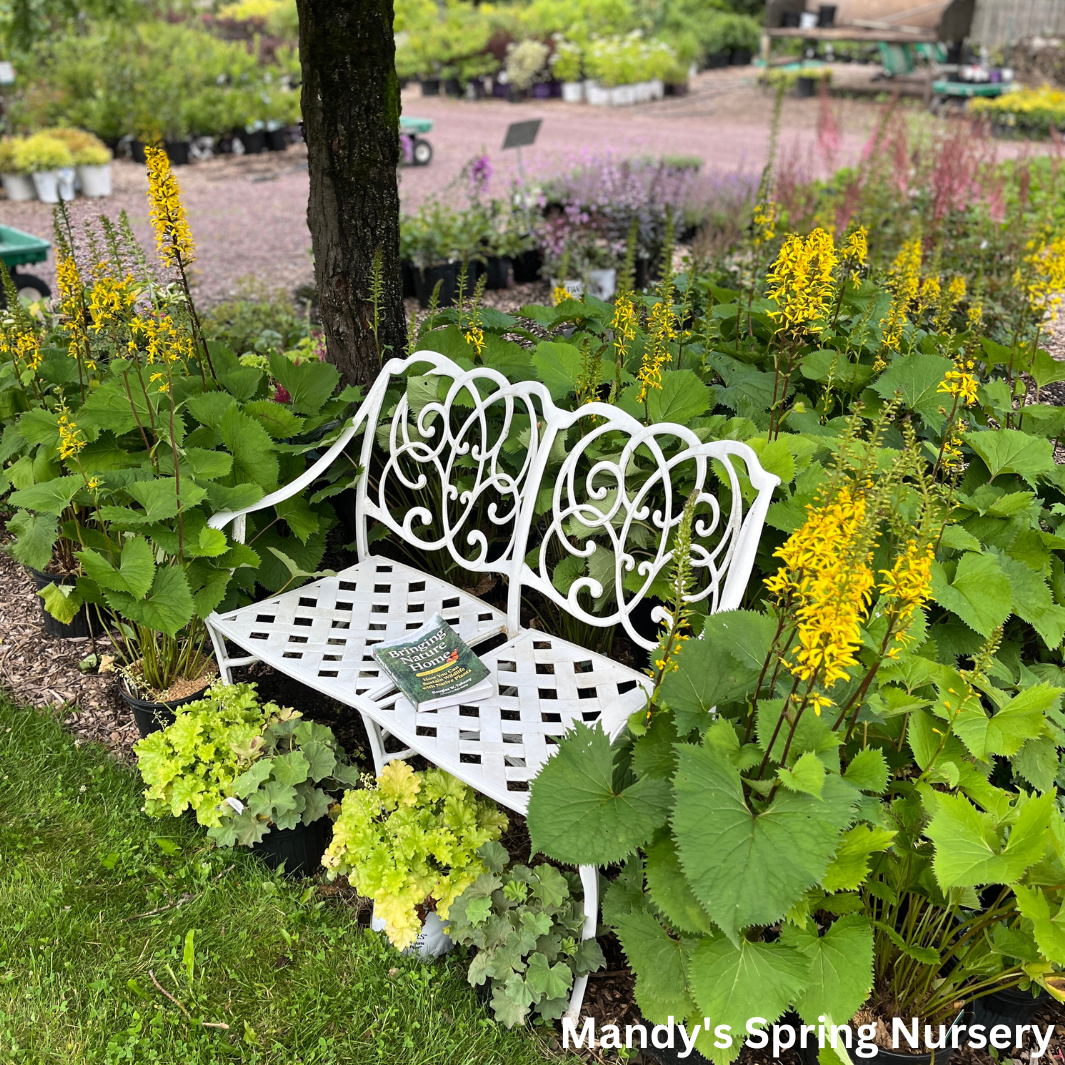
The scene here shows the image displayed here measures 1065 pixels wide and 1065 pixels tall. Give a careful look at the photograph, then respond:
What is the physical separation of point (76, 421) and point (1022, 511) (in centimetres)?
252

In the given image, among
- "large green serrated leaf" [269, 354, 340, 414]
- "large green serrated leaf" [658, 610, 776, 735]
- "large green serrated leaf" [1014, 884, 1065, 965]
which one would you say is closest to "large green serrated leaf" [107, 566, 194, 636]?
"large green serrated leaf" [269, 354, 340, 414]

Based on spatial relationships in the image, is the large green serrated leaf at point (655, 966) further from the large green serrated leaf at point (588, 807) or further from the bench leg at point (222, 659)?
the bench leg at point (222, 659)

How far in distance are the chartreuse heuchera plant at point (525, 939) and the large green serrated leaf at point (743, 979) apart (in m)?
0.41

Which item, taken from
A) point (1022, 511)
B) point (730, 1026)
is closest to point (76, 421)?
point (730, 1026)

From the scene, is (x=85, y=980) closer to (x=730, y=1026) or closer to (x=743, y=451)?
(x=730, y=1026)

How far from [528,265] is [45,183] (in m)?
6.15

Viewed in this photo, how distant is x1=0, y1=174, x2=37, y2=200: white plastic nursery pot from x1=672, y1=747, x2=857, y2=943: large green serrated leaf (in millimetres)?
10706

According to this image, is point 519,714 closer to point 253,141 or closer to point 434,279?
point 434,279

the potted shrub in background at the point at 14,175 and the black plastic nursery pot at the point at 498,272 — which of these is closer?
the black plastic nursery pot at the point at 498,272

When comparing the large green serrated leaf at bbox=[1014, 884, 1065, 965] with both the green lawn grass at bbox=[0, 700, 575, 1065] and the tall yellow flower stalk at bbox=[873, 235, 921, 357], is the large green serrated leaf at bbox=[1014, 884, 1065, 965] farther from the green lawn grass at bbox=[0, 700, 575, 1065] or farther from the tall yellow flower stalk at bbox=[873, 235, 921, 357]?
the tall yellow flower stalk at bbox=[873, 235, 921, 357]

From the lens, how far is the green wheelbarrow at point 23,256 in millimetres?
5664

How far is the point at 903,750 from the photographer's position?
2.08 meters

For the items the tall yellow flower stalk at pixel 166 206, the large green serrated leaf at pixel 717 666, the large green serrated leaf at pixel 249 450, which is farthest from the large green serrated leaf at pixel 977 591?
the tall yellow flower stalk at pixel 166 206

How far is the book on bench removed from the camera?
2178 mm
